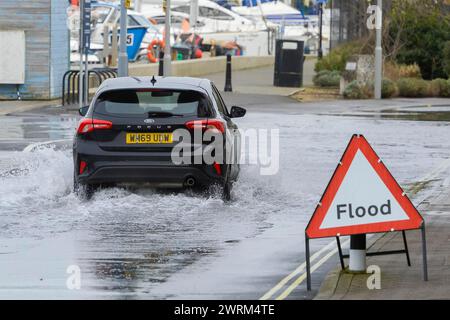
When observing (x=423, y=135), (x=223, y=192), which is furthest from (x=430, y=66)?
(x=223, y=192)

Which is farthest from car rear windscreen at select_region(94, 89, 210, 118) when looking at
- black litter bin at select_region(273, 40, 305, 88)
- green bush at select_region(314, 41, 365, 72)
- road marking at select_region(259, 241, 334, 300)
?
green bush at select_region(314, 41, 365, 72)

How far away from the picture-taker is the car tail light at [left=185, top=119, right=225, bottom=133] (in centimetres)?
1531

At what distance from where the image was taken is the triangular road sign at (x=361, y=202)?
417 inches

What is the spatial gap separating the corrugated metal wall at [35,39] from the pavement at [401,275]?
20928mm

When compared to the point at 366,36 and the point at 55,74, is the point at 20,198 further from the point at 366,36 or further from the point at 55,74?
the point at 366,36

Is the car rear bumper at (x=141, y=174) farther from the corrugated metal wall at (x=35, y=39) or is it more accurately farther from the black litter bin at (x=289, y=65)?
the black litter bin at (x=289, y=65)

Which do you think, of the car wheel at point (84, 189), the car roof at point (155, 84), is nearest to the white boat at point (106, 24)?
the car roof at point (155, 84)

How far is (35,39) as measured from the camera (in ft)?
111

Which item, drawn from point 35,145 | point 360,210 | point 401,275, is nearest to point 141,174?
point 401,275

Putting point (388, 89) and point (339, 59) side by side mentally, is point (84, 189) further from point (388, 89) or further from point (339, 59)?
point (339, 59)

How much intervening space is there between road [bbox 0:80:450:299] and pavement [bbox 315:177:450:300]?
0.29m

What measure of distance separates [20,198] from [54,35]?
18.6 m

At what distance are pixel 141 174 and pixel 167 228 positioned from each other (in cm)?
136

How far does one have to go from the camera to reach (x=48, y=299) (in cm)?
1009
